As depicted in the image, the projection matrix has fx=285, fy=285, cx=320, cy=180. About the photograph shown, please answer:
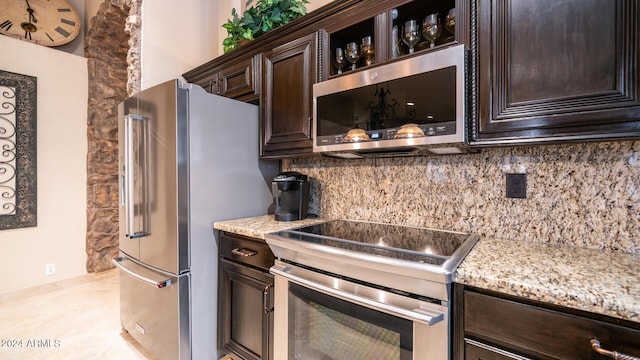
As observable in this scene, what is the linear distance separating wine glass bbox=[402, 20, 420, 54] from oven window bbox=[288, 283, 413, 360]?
1260 millimetres

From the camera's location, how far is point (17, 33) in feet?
9.79

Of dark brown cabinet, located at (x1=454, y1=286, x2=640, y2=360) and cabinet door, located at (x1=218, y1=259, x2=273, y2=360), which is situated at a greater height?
dark brown cabinet, located at (x1=454, y1=286, x2=640, y2=360)

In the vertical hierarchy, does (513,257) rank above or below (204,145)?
below

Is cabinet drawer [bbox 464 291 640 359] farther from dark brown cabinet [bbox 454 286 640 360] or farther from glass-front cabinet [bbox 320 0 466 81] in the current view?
glass-front cabinet [bbox 320 0 466 81]

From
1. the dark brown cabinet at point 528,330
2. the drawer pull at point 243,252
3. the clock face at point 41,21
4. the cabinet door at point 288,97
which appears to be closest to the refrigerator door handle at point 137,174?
the drawer pull at point 243,252

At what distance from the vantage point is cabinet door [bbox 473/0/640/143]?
94cm

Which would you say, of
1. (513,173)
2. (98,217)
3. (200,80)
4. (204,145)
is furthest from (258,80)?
(98,217)

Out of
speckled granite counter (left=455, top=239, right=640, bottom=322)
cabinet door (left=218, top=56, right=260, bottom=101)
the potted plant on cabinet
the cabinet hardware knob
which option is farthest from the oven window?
the potted plant on cabinet

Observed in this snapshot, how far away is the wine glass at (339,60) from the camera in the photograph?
169 cm

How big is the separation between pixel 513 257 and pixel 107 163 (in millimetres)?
4139

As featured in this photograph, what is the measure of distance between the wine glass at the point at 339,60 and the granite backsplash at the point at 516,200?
61cm

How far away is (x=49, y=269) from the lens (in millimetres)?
3061

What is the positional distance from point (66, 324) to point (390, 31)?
10.7 ft

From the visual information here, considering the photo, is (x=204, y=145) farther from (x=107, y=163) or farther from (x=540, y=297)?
(x=107, y=163)
